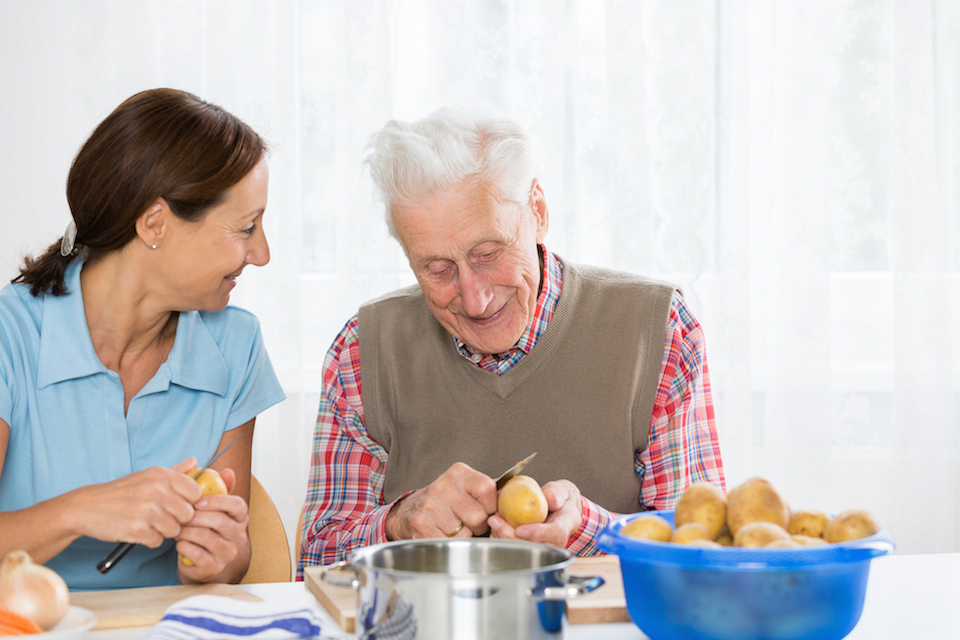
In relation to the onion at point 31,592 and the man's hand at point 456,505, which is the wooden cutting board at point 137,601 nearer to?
the onion at point 31,592

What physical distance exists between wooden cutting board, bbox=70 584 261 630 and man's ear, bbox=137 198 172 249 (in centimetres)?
63

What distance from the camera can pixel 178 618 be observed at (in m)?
0.97

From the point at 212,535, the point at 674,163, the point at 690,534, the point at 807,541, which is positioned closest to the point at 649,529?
the point at 690,534

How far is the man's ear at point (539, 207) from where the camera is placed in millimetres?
1590

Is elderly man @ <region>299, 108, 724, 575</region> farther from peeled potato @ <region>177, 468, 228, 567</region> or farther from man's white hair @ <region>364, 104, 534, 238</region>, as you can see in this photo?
peeled potato @ <region>177, 468, 228, 567</region>

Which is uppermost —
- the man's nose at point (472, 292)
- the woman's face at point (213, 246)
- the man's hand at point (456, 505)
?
the woman's face at point (213, 246)

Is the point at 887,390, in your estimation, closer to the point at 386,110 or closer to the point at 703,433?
the point at 703,433

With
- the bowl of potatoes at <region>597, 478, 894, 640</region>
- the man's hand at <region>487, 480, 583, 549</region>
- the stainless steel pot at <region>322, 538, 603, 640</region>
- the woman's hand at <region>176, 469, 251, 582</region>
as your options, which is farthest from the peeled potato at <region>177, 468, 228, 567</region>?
the bowl of potatoes at <region>597, 478, 894, 640</region>

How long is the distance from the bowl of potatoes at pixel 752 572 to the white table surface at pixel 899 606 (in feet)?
0.35

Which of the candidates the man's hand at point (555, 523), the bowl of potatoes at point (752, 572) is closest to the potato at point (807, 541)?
the bowl of potatoes at point (752, 572)

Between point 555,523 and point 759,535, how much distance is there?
43 centimetres

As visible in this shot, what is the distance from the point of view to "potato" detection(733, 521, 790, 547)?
84 centimetres

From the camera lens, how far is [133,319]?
1592 millimetres

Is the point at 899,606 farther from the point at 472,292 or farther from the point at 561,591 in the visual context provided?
the point at 472,292
